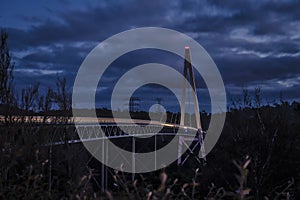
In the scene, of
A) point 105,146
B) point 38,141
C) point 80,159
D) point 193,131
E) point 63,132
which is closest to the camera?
point 38,141

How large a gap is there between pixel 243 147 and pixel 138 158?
31926mm

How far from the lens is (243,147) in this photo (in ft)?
42.6

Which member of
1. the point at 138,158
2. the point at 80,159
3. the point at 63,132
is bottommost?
the point at 138,158

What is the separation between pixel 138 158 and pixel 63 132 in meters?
33.8

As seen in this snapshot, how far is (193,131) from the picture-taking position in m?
54.4

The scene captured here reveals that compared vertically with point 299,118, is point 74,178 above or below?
below

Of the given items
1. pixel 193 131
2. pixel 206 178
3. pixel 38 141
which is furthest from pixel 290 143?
pixel 193 131

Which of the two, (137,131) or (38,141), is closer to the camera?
(38,141)

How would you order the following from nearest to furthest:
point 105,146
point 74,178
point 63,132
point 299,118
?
point 74,178
point 63,132
point 299,118
point 105,146

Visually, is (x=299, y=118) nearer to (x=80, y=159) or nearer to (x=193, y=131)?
(x=80, y=159)

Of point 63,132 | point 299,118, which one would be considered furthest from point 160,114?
point 63,132

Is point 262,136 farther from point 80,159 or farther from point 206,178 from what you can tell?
point 80,159

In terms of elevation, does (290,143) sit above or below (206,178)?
above

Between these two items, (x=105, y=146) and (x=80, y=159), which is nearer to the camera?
(x=80, y=159)
